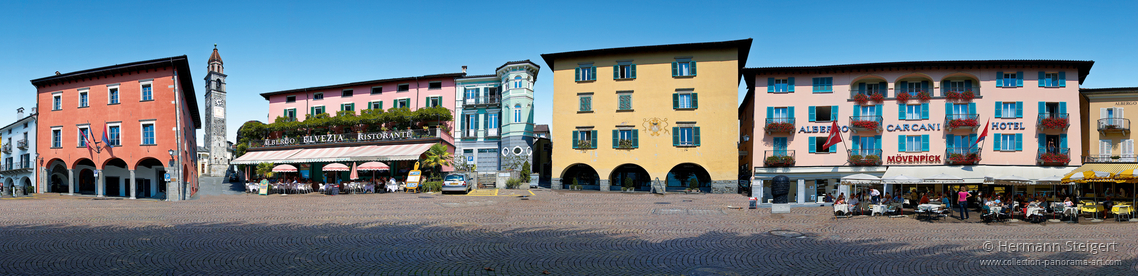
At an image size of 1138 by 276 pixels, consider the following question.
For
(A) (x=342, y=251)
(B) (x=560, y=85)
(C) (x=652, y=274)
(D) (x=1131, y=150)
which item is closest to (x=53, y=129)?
(B) (x=560, y=85)

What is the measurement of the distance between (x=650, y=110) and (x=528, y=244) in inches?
1038

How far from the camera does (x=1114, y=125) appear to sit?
3328cm

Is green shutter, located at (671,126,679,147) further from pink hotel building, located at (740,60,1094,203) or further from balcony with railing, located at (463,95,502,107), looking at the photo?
balcony with railing, located at (463,95,502,107)

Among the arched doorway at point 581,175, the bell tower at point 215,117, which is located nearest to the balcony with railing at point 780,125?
the arched doorway at point 581,175

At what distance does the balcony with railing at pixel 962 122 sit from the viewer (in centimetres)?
3394

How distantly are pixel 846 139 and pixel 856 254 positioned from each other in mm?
25910

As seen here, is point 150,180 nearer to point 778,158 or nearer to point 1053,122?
point 778,158

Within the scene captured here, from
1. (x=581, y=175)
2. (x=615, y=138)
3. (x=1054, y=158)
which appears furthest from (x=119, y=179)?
(x=1054, y=158)

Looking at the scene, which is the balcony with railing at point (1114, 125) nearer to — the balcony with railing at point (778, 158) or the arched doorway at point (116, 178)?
the balcony with railing at point (778, 158)

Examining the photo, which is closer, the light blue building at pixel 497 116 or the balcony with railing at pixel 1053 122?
the balcony with railing at pixel 1053 122

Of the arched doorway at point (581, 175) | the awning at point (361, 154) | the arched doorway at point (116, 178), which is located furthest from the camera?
the arched doorway at point (581, 175)

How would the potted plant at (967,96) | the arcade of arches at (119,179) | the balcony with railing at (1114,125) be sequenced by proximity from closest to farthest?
the balcony with railing at (1114,125), the potted plant at (967,96), the arcade of arches at (119,179)

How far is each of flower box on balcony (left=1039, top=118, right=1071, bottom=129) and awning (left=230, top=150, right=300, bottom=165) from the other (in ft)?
156

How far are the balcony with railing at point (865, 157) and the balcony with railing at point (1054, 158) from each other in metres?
8.31
